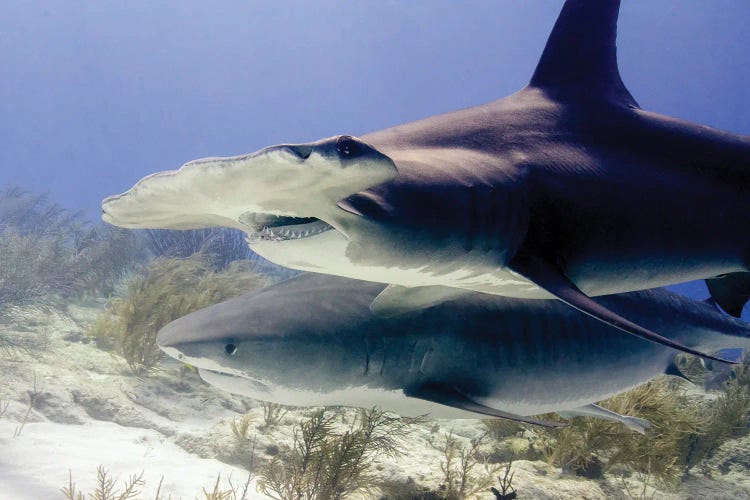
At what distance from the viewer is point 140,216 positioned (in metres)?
1.84

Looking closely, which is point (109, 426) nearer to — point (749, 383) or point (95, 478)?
point (95, 478)

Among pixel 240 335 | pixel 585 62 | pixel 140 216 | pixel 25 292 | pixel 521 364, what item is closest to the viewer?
pixel 140 216

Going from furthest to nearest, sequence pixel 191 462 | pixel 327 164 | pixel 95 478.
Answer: pixel 191 462 < pixel 95 478 < pixel 327 164

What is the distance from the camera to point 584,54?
2945 millimetres

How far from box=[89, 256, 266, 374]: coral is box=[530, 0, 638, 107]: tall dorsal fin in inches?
250

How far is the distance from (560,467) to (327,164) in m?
4.67

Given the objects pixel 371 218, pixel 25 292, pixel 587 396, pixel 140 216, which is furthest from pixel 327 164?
pixel 25 292

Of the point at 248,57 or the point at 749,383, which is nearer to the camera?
the point at 749,383

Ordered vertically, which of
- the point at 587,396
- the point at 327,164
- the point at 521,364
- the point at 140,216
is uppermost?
the point at 327,164

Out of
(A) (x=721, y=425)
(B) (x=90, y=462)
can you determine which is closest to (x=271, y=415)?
(B) (x=90, y=462)

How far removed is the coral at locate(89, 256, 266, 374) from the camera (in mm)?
6801

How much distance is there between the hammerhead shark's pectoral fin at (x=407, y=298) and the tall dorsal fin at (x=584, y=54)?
141 centimetres

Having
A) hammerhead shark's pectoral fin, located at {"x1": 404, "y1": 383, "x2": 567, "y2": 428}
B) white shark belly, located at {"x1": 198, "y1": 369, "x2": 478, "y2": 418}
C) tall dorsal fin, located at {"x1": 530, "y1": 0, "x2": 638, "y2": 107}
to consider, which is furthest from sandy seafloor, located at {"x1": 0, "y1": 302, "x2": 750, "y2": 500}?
tall dorsal fin, located at {"x1": 530, "y1": 0, "x2": 638, "y2": 107}

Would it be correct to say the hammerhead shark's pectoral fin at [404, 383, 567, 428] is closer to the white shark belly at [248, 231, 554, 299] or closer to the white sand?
the white shark belly at [248, 231, 554, 299]
